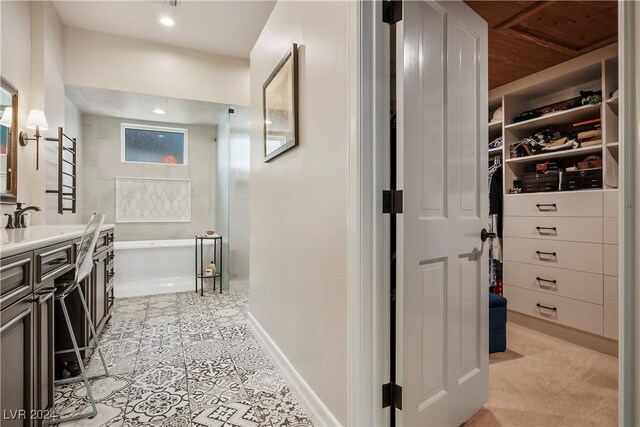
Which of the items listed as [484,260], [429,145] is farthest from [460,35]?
[484,260]

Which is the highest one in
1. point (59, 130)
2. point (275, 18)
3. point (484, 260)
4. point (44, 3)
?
point (44, 3)

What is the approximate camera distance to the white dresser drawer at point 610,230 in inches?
95.3

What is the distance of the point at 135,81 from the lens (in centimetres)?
369

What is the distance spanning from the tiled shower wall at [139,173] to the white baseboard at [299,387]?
3.20 metres

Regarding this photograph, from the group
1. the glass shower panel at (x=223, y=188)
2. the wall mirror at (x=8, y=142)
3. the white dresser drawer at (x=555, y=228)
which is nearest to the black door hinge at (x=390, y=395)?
the white dresser drawer at (x=555, y=228)

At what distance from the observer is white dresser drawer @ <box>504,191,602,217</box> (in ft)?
8.37

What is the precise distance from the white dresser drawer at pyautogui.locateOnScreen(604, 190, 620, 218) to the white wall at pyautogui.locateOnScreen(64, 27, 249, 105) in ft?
12.3

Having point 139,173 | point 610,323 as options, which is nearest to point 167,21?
point 139,173

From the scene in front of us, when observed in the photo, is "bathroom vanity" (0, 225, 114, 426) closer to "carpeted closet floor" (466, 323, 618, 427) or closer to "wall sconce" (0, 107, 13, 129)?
"wall sconce" (0, 107, 13, 129)

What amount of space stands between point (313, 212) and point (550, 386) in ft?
5.86

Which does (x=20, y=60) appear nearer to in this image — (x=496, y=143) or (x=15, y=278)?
(x=15, y=278)

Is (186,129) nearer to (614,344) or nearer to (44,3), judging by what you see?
(44,3)

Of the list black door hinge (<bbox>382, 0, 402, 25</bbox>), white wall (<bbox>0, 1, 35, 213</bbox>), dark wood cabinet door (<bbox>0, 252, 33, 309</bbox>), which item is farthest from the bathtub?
black door hinge (<bbox>382, 0, 402, 25</bbox>)

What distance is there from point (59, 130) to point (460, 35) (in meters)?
3.41
